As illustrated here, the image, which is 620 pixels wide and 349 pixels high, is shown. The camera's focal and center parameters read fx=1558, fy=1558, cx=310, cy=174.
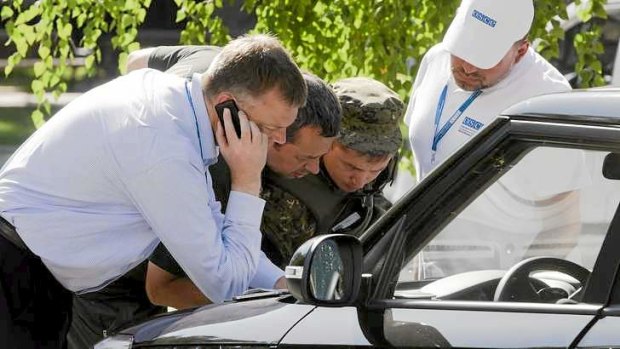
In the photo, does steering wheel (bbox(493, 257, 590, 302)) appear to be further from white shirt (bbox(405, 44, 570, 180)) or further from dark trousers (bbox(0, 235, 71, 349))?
white shirt (bbox(405, 44, 570, 180))

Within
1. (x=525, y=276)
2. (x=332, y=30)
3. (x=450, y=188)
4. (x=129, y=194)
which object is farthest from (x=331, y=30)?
(x=525, y=276)

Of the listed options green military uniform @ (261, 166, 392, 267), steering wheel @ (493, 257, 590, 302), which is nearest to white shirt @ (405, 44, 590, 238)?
green military uniform @ (261, 166, 392, 267)

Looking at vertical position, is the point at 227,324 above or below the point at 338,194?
above

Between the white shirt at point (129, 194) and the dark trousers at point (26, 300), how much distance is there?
0.06 m

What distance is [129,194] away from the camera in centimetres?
389

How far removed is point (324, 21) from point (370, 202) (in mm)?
2252

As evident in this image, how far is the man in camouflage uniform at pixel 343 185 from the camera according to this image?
4.63m

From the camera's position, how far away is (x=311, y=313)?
323cm

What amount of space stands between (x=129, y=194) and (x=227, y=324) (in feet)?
2.14

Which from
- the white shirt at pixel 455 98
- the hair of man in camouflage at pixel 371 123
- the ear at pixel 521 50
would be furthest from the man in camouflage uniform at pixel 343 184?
the ear at pixel 521 50

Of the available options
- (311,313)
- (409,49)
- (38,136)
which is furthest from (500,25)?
(311,313)

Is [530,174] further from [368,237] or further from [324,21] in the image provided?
[324,21]

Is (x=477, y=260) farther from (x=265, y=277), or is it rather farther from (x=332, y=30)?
(x=332, y=30)

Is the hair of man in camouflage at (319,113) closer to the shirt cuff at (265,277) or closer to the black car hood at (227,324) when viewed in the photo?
the shirt cuff at (265,277)
